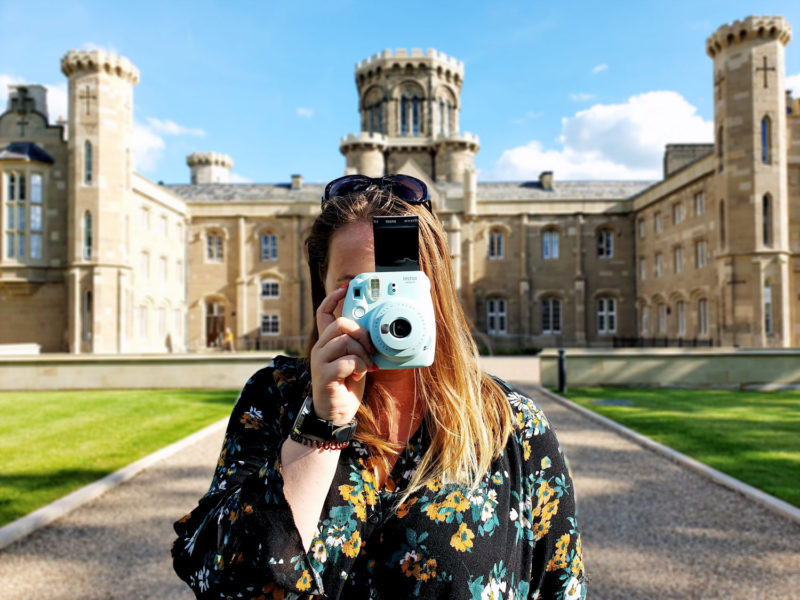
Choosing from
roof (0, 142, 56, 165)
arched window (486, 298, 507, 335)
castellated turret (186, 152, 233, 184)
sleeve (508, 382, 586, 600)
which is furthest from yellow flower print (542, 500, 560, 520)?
castellated turret (186, 152, 233, 184)

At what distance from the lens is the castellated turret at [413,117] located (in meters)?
42.2

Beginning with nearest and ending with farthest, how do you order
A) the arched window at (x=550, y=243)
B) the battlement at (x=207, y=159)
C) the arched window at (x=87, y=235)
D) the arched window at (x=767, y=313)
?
the arched window at (x=767, y=313) → the arched window at (x=87, y=235) → the arched window at (x=550, y=243) → the battlement at (x=207, y=159)

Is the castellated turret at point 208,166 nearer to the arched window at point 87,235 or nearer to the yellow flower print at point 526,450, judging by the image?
the arched window at point 87,235

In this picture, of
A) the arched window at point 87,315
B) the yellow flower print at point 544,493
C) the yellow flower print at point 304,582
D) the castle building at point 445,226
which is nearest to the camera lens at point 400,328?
the yellow flower print at point 304,582

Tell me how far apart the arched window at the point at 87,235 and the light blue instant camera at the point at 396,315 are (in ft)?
100

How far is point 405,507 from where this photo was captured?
145 cm

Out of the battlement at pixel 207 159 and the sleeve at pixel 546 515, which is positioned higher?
the battlement at pixel 207 159

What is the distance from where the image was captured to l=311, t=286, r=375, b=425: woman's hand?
1.25 m

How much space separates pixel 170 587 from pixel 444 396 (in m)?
3.82

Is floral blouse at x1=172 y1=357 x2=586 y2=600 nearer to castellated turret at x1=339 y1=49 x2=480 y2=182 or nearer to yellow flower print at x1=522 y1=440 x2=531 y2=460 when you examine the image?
yellow flower print at x1=522 y1=440 x2=531 y2=460

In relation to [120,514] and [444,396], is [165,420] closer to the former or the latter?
[120,514]

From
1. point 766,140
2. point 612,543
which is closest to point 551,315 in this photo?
point 766,140

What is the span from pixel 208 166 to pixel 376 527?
197 feet

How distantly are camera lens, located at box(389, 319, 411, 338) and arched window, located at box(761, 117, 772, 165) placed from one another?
91.0ft
